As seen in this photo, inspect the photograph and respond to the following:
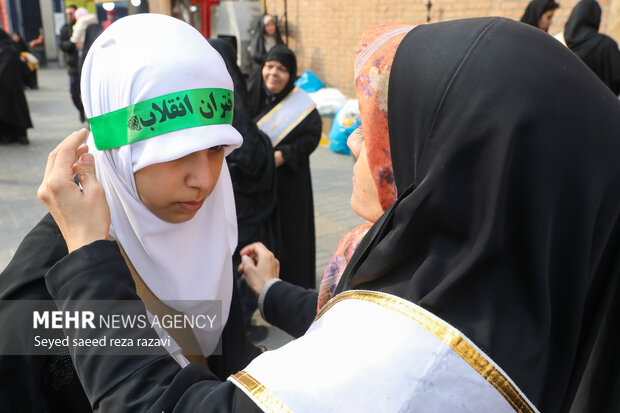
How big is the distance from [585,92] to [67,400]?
1.24 meters

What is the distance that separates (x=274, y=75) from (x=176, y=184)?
289 cm

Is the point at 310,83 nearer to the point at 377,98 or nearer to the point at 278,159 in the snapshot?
the point at 278,159

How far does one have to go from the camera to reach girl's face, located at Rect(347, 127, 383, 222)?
1.28m

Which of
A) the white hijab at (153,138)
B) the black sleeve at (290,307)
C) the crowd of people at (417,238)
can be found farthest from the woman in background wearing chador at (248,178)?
the crowd of people at (417,238)

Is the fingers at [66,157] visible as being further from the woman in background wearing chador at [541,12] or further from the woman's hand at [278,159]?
the woman in background wearing chador at [541,12]

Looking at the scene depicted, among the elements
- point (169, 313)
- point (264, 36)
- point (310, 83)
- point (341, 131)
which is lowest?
point (341, 131)

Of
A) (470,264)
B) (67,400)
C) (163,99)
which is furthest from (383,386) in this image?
(163,99)

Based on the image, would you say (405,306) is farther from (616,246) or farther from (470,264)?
(616,246)

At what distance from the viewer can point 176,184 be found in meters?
1.36

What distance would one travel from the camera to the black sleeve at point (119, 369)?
920 mm

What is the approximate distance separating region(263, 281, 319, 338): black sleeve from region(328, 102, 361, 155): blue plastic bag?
20.4 feet

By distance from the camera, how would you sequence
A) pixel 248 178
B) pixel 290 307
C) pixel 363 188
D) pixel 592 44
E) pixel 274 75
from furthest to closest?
pixel 592 44, pixel 274 75, pixel 248 178, pixel 290 307, pixel 363 188

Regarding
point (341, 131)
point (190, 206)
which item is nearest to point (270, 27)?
point (341, 131)

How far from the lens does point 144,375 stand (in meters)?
0.98
